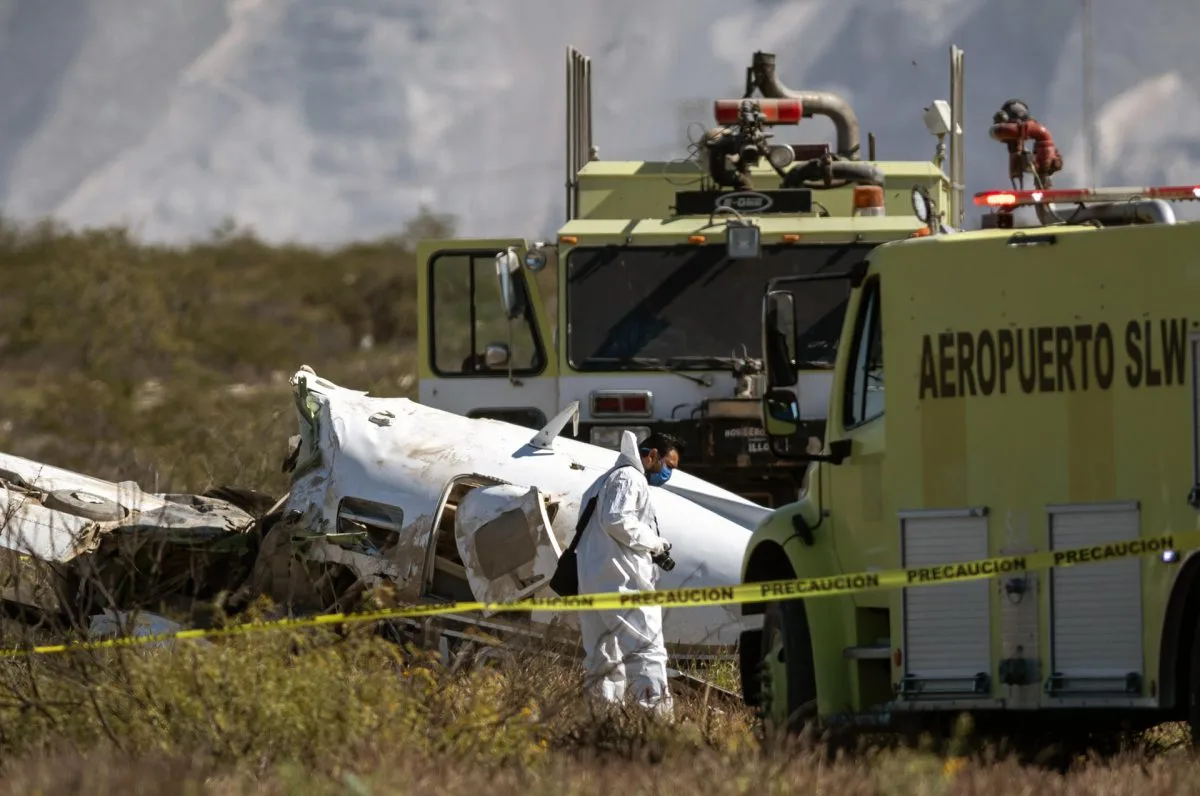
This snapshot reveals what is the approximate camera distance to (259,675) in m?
7.46

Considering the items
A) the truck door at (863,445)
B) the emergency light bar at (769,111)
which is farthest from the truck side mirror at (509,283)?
the truck door at (863,445)

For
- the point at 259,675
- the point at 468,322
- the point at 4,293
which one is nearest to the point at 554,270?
the point at 468,322

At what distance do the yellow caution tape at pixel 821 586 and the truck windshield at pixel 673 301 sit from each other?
3.97 metres

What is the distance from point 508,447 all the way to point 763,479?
209 cm

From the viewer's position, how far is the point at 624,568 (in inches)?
409

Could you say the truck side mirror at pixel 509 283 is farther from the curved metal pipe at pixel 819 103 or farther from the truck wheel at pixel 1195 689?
the truck wheel at pixel 1195 689

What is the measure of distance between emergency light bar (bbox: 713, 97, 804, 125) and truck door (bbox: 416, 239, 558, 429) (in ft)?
6.21

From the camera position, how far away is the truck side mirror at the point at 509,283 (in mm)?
13008

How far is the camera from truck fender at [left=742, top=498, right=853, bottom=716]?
8.16 m

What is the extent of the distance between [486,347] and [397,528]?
2644mm

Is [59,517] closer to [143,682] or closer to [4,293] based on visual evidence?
[143,682]

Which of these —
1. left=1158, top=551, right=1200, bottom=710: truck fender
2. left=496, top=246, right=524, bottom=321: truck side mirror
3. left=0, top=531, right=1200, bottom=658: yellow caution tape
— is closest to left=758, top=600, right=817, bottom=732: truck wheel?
left=0, top=531, right=1200, bottom=658: yellow caution tape

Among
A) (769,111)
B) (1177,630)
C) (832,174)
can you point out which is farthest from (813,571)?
(769,111)

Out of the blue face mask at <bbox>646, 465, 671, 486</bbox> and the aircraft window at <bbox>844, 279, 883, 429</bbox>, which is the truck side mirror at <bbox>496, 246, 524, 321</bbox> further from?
the aircraft window at <bbox>844, 279, 883, 429</bbox>
